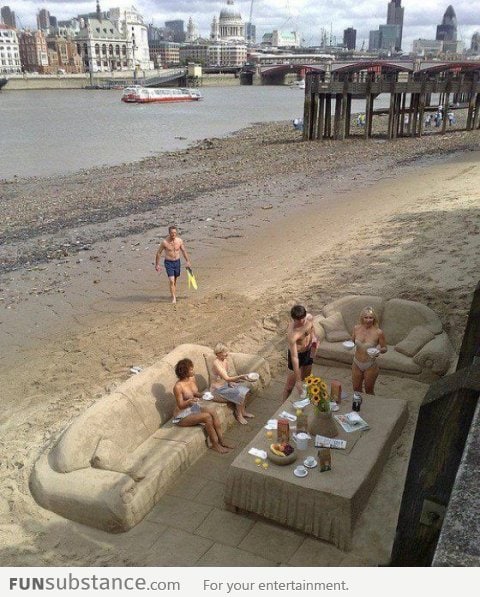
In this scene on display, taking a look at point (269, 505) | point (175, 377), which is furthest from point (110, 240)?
point (269, 505)

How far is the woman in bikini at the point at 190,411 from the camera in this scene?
6062 mm

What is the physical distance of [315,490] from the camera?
15.2 feet

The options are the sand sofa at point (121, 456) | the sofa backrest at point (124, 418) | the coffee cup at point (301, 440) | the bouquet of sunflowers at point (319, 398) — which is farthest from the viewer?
the sofa backrest at point (124, 418)

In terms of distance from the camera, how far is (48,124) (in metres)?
52.3

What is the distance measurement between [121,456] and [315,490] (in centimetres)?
216

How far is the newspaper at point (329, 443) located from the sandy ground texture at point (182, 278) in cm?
193

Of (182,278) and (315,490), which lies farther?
(182,278)

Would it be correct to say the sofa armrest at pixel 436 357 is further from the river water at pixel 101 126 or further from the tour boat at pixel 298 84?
the tour boat at pixel 298 84

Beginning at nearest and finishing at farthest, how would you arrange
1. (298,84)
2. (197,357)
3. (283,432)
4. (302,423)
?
(283,432) < (302,423) < (197,357) < (298,84)

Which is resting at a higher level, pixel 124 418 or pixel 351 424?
pixel 351 424

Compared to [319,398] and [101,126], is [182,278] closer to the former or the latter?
[319,398]

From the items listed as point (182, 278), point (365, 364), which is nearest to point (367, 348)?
point (365, 364)

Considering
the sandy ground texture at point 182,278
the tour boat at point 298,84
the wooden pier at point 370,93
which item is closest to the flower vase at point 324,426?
the sandy ground texture at point 182,278

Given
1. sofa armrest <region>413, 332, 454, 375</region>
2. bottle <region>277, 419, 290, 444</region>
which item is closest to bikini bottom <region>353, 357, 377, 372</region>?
sofa armrest <region>413, 332, 454, 375</region>
